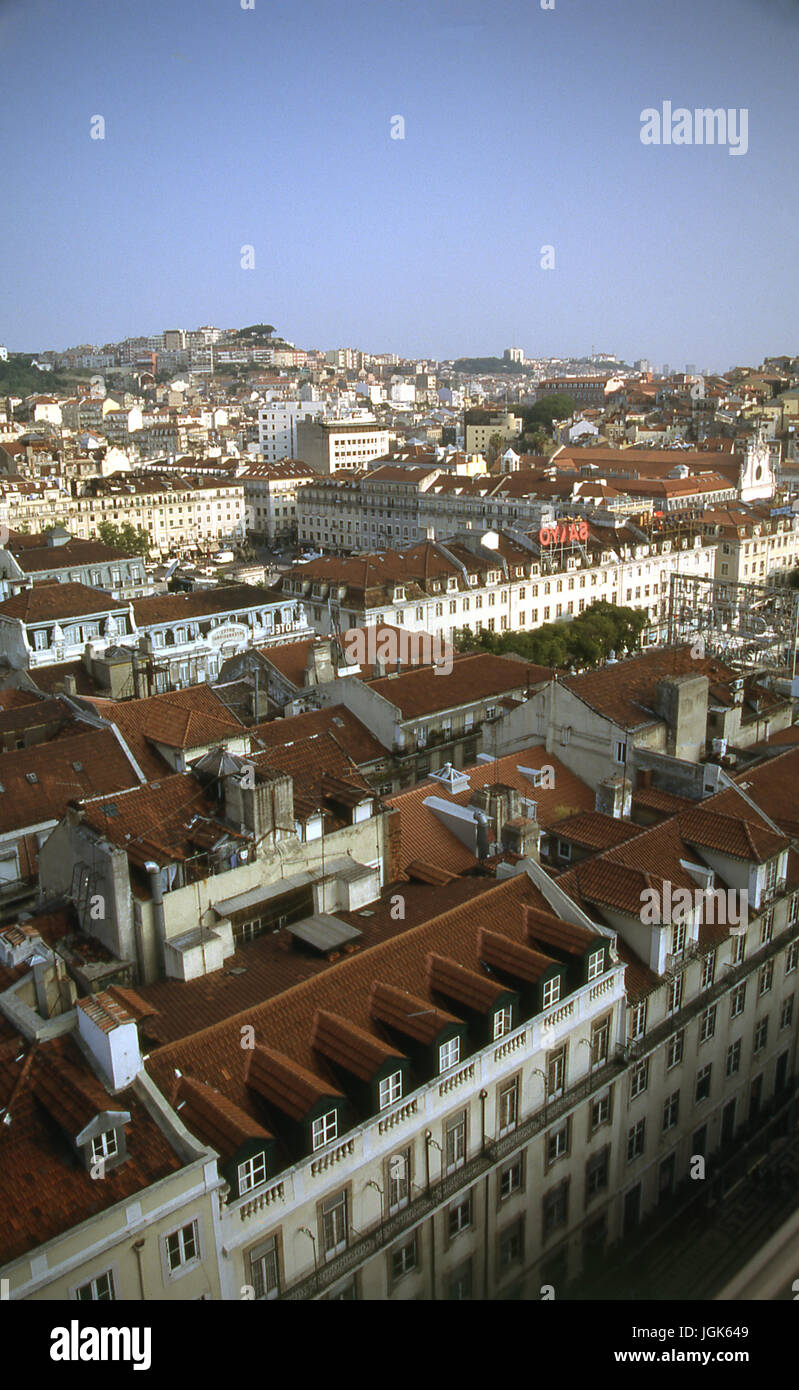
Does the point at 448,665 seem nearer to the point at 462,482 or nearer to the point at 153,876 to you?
the point at 153,876

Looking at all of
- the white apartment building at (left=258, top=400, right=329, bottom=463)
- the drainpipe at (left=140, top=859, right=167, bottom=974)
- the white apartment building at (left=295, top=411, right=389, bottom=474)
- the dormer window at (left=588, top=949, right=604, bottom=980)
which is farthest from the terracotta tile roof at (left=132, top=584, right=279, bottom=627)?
the white apartment building at (left=258, top=400, right=329, bottom=463)

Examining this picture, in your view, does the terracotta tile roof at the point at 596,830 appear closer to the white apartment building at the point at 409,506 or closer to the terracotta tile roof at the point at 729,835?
the terracotta tile roof at the point at 729,835

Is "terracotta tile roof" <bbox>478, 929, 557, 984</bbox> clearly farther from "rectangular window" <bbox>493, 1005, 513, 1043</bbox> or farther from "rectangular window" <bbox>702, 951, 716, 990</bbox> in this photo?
"rectangular window" <bbox>702, 951, 716, 990</bbox>

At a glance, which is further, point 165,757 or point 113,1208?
point 165,757

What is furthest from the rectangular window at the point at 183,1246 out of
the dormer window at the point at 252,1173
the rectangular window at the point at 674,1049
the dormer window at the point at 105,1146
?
the rectangular window at the point at 674,1049

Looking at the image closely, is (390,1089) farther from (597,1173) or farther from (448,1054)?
(597,1173)
